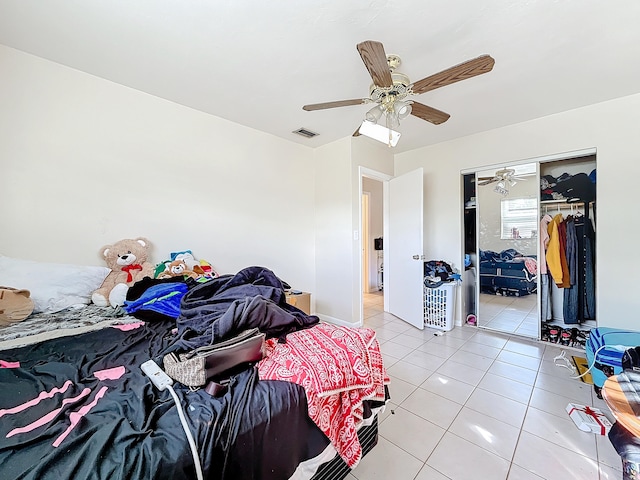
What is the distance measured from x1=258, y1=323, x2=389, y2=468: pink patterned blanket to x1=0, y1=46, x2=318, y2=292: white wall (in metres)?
1.91

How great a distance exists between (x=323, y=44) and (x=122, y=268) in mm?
2370

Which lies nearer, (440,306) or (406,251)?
(440,306)

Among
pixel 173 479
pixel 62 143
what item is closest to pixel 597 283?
pixel 173 479

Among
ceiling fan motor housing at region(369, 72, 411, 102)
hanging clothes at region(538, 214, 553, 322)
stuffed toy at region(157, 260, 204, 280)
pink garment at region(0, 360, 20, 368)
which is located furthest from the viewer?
hanging clothes at region(538, 214, 553, 322)

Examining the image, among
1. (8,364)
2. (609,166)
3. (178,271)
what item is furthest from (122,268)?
(609,166)

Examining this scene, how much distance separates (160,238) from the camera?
2.58m

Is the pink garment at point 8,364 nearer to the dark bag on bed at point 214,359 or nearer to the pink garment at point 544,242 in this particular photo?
the dark bag on bed at point 214,359

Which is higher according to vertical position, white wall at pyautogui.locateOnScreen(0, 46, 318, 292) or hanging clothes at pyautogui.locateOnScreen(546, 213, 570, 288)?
white wall at pyautogui.locateOnScreen(0, 46, 318, 292)

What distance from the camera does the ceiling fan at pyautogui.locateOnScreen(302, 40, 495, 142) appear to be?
4.89 ft

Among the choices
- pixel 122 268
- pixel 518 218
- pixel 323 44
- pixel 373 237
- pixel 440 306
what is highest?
pixel 323 44

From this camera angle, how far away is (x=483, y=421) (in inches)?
70.1

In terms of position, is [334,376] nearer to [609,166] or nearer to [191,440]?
[191,440]

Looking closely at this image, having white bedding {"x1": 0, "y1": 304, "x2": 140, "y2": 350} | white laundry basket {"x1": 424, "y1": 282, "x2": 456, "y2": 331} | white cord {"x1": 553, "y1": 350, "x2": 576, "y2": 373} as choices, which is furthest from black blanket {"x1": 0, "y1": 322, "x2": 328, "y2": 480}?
white laundry basket {"x1": 424, "y1": 282, "x2": 456, "y2": 331}

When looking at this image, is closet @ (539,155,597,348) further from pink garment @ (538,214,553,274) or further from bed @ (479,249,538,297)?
bed @ (479,249,538,297)
